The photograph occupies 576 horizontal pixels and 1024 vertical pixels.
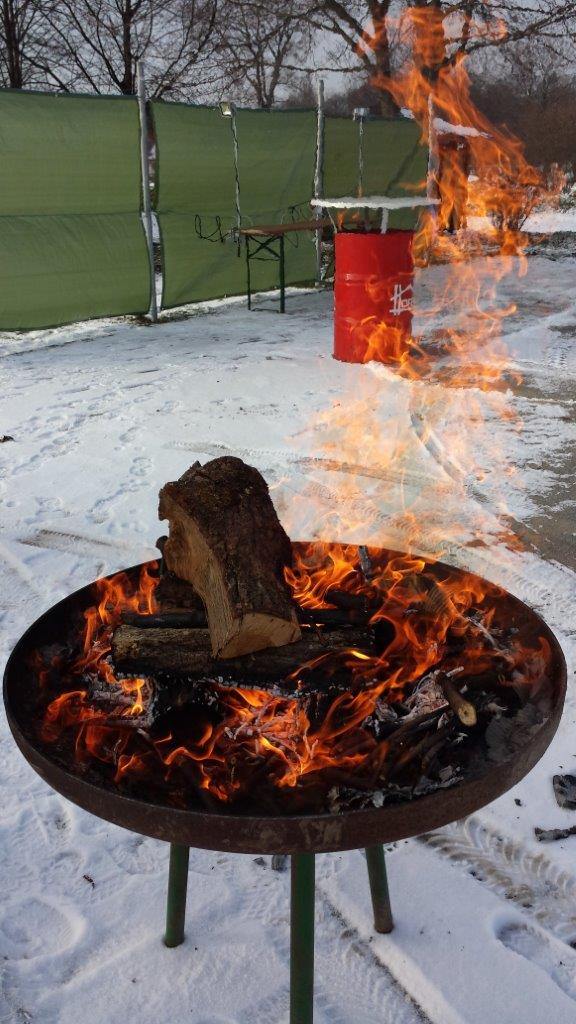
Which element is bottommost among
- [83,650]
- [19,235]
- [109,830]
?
[109,830]

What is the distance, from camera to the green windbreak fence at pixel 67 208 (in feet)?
27.2

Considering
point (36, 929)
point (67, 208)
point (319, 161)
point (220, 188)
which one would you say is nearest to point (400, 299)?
point (220, 188)

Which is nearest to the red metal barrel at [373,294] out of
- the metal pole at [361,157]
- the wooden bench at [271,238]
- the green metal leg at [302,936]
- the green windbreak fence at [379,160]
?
the wooden bench at [271,238]

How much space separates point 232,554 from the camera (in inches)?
76.6

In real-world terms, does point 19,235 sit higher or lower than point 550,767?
higher

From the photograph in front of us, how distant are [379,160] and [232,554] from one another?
1373 centimetres

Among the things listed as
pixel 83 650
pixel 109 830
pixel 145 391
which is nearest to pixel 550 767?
pixel 109 830

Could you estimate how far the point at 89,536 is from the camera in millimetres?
4570

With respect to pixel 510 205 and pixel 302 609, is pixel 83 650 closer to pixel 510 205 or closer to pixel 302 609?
pixel 302 609

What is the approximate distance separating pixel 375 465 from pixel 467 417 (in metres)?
1.37

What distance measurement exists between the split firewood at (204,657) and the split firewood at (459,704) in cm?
22

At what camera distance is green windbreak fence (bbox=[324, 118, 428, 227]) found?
12.6m

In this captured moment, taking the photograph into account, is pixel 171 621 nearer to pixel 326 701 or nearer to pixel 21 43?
pixel 326 701

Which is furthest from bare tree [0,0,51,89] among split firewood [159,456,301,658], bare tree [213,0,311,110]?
split firewood [159,456,301,658]
